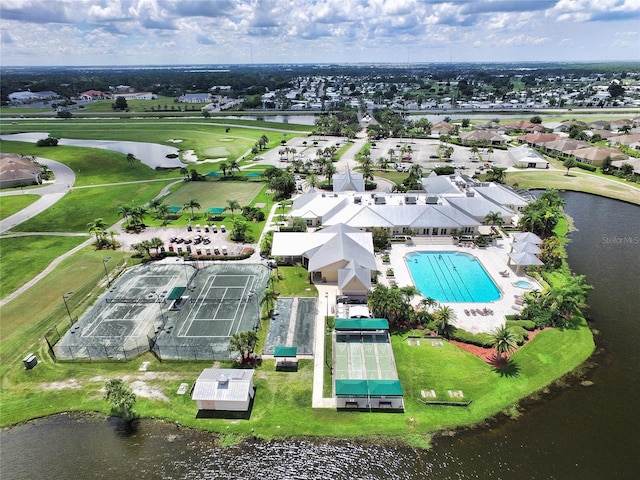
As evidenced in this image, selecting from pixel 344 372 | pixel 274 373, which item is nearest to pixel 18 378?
pixel 274 373

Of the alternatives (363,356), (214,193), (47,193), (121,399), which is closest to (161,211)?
(214,193)

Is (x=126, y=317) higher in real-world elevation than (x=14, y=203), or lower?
lower

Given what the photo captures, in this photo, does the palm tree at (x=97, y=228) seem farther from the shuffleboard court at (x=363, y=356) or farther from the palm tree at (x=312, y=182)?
the shuffleboard court at (x=363, y=356)

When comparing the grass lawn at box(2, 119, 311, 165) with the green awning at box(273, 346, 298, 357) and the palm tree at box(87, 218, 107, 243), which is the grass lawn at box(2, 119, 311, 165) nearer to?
the palm tree at box(87, 218, 107, 243)

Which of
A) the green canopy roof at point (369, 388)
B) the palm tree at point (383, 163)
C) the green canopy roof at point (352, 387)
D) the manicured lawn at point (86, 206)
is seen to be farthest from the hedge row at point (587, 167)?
the manicured lawn at point (86, 206)

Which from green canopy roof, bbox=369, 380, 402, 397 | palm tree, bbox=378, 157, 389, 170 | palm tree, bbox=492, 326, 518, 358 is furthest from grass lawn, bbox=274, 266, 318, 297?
palm tree, bbox=378, 157, 389, 170

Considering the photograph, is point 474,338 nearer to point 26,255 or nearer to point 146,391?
point 146,391

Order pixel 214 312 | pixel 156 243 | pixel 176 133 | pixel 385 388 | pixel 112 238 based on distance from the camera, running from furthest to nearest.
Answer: pixel 176 133 → pixel 112 238 → pixel 156 243 → pixel 214 312 → pixel 385 388
